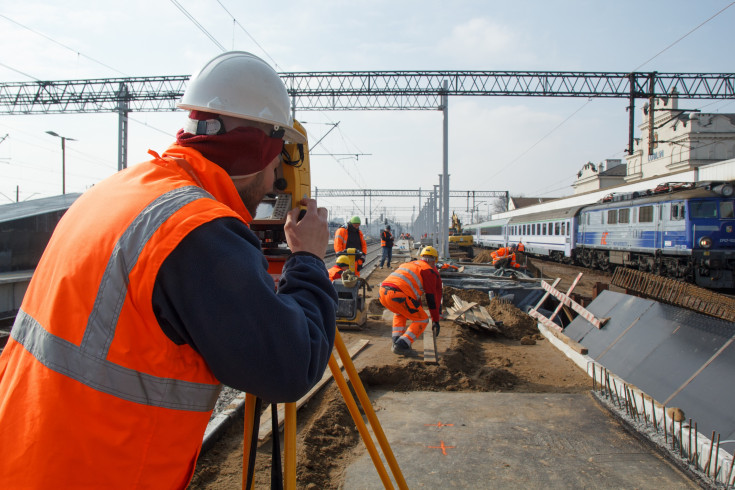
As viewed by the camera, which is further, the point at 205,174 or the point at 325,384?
the point at 325,384

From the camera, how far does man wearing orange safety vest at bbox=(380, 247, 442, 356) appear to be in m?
6.95

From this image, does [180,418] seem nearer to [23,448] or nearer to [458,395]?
[23,448]

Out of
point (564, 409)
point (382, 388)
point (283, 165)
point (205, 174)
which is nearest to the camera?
point (205, 174)

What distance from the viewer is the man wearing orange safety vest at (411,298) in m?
6.95

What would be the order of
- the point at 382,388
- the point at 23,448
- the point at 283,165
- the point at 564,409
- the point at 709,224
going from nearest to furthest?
the point at 23,448 < the point at 283,165 < the point at 564,409 < the point at 382,388 < the point at 709,224

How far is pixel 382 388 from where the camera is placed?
535 centimetres

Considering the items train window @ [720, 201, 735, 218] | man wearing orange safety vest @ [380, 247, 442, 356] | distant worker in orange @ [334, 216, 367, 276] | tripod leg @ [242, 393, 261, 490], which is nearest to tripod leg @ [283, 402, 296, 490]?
tripod leg @ [242, 393, 261, 490]

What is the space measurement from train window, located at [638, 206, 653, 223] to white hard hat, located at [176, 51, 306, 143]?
18.1m

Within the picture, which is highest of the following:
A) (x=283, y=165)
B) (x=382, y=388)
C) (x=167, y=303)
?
(x=283, y=165)

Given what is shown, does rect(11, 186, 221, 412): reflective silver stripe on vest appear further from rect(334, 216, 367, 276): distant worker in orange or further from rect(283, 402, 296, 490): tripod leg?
rect(334, 216, 367, 276): distant worker in orange

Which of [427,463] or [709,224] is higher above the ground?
[709,224]

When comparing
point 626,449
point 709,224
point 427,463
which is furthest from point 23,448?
point 709,224

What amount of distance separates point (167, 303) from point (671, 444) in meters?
3.90

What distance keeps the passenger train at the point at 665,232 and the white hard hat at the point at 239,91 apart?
16.2 meters
